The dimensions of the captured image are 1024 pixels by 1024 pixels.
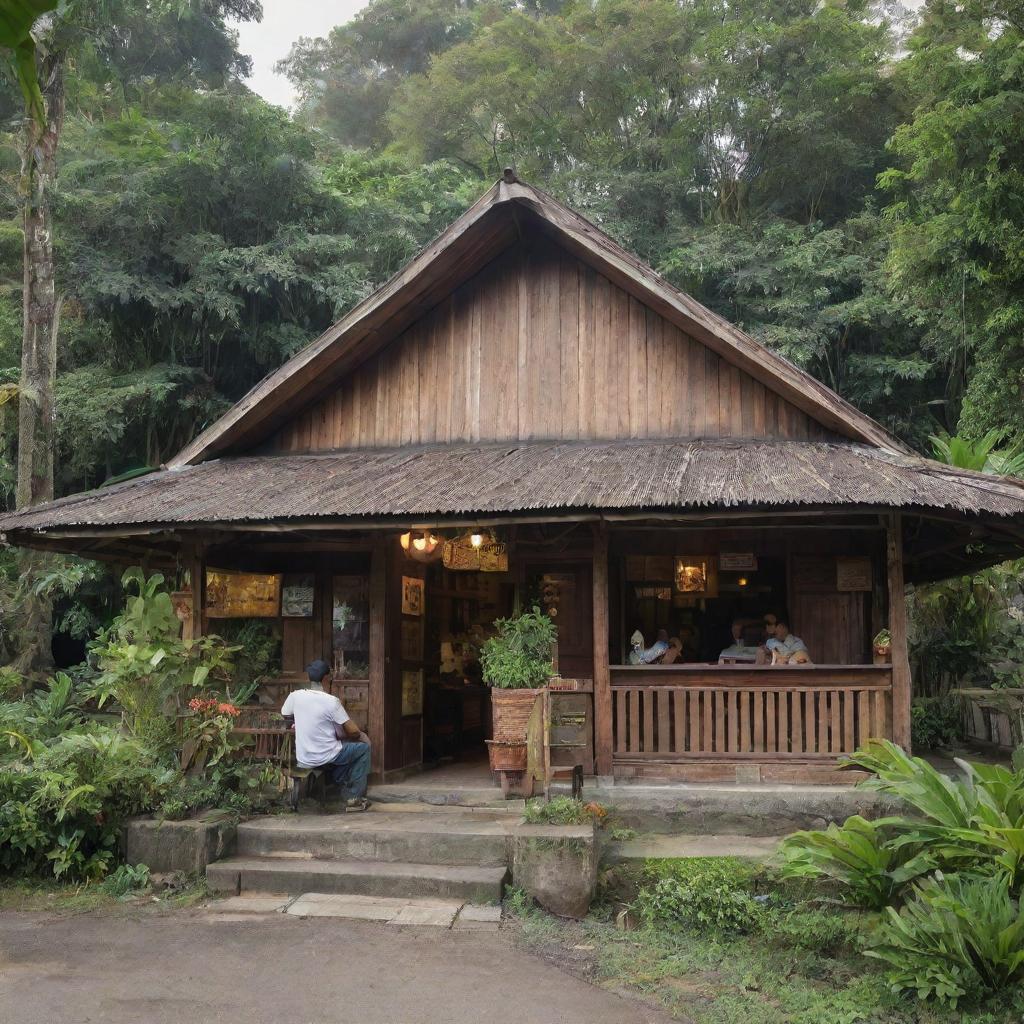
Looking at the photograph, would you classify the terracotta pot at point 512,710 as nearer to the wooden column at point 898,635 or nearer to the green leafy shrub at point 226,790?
the green leafy shrub at point 226,790

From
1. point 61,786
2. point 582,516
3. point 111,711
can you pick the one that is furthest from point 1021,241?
point 111,711

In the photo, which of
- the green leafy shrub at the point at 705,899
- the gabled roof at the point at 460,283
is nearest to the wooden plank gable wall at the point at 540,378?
the gabled roof at the point at 460,283

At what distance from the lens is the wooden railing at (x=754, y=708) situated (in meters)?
9.05

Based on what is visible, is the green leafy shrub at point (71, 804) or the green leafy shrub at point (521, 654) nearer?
the green leafy shrub at point (71, 804)

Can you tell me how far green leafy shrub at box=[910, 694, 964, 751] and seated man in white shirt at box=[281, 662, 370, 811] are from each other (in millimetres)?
7172

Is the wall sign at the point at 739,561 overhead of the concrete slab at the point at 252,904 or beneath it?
overhead

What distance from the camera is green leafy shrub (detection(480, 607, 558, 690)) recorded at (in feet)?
29.0

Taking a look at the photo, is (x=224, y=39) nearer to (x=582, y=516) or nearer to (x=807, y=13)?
(x=807, y=13)

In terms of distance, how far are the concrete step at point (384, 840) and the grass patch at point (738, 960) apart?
0.78 metres

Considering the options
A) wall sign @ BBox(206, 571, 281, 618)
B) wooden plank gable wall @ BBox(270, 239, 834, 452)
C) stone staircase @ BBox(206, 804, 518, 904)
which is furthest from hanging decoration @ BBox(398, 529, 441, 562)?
stone staircase @ BBox(206, 804, 518, 904)

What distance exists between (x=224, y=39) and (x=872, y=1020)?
997 inches

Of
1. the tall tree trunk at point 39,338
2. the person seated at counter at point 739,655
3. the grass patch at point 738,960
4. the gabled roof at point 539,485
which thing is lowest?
the grass patch at point 738,960

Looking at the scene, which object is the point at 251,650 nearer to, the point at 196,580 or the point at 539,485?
the point at 196,580

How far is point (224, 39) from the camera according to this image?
24.4 meters
